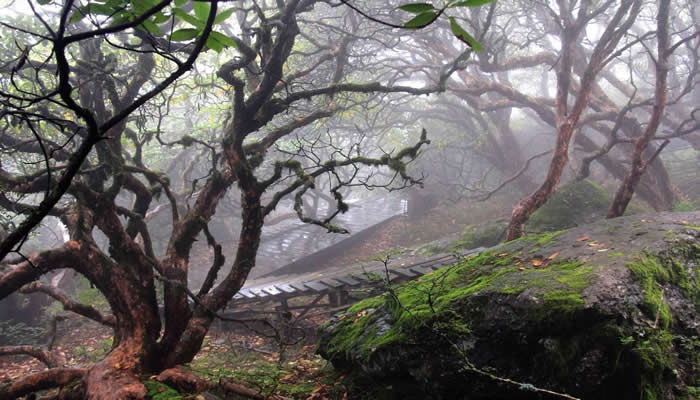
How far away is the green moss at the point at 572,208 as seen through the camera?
995 centimetres

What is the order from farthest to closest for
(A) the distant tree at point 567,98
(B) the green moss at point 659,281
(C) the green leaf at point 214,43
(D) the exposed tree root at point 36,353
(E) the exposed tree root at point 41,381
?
(A) the distant tree at point 567,98
(D) the exposed tree root at point 36,353
(E) the exposed tree root at point 41,381
(B) the green moss at point 659,281
(C) the green leaf at point 214,43

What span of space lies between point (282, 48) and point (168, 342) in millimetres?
3796

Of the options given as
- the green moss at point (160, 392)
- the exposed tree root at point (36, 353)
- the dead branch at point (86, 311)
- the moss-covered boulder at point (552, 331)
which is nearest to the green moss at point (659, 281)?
the moss-covered boulder at point (552, 331)

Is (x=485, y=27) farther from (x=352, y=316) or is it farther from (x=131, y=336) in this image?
(x=131, y=336)

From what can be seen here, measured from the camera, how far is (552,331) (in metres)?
2.61

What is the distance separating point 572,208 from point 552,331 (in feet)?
29.0

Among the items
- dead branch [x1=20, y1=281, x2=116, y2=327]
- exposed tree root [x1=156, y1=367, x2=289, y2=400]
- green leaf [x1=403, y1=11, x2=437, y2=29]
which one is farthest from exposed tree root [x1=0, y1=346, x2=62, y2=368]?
green leaf [x1=403, y1=11, x2=437, y2=29]

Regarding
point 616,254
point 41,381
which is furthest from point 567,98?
point 41,381

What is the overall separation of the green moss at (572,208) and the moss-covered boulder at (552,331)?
20.7 ft

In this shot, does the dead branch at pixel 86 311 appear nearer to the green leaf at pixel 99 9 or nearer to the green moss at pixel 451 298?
the green moss at pixel 451 298

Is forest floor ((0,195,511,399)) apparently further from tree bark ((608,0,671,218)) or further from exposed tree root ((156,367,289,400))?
tree bark ((608,0,671,218))

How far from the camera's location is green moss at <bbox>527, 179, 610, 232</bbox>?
995 cm

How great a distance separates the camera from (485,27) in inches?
304

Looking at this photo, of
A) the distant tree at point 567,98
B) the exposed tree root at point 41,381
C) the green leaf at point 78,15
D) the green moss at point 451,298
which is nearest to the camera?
the green leaf at point 78,15
